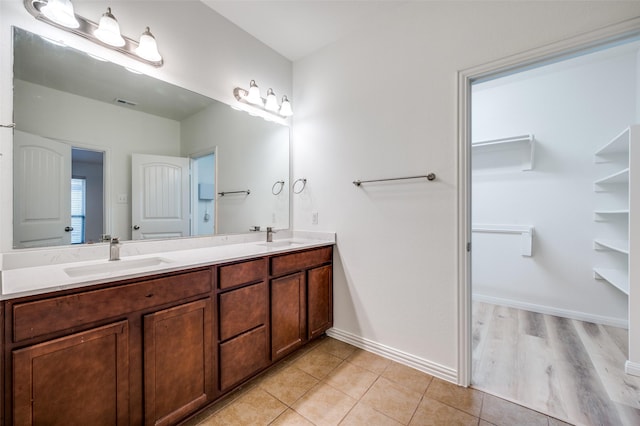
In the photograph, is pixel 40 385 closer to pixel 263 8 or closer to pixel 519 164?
pixel 263 8

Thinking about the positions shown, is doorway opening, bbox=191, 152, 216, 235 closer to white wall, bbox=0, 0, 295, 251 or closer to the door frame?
white wall, bbox=0, 0, 295, 251

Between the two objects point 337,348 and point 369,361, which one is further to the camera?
Answer: point 337,348

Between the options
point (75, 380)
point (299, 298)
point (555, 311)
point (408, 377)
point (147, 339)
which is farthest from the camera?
point (555, 311)

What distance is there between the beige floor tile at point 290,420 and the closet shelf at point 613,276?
2672mm

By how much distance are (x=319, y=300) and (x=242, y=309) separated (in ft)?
2.56

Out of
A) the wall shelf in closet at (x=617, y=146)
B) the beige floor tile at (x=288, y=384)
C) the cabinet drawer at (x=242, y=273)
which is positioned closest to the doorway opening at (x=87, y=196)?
the cabinet drawer at (x=242, y=273)

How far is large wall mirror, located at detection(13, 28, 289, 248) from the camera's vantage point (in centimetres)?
131

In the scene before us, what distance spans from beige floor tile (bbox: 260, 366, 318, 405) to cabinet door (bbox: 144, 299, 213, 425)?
1.32 ft

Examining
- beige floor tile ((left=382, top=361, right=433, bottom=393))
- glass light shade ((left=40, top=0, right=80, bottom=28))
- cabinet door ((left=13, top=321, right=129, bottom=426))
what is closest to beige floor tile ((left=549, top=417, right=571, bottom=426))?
beige floor tile ((left=382, top=361, right=433, bottom=393))

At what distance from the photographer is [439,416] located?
145 cm

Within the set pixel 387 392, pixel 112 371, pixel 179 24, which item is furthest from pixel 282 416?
pixel 179 24

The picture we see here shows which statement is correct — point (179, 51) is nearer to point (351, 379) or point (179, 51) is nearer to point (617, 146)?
point (351, 379)

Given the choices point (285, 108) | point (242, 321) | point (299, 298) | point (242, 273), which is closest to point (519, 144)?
point (285, 108)

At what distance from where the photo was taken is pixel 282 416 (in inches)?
56.9
